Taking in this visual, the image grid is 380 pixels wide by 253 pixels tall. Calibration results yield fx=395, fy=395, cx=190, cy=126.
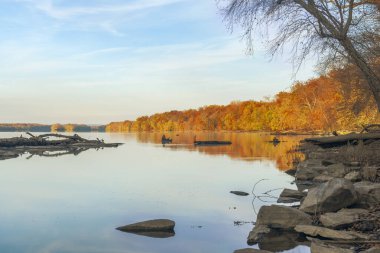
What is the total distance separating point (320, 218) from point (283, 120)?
106625 millimetres

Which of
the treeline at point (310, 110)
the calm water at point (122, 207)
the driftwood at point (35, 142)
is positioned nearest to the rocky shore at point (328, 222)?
the calm water at point (122, 207)

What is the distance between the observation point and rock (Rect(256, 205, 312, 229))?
375 inches

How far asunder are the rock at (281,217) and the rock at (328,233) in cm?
29

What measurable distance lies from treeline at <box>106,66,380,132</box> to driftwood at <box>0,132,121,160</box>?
27827 mm

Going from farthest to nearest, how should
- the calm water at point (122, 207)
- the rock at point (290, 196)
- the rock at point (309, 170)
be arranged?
1. the rock at point (309, 170)
2. the rock at point (290, 196)
3. the calm water at point (122, 207)

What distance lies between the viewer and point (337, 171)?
1717cm

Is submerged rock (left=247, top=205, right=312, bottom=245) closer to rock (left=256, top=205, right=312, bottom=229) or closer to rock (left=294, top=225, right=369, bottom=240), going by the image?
rock (left=256, top=205, right=312, bottom=229)

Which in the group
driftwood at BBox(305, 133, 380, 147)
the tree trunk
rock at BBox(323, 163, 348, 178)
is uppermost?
the tree trunk

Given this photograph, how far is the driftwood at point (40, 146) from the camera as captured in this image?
40144 mm

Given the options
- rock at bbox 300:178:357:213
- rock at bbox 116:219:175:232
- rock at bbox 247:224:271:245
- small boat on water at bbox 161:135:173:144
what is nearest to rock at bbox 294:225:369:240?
rock at bbox 247:224:271:245

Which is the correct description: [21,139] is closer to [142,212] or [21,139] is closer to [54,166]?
[54,166]

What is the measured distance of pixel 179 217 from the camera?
39.1ft

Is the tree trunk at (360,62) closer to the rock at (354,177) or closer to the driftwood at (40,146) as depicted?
the rock at (354,177)

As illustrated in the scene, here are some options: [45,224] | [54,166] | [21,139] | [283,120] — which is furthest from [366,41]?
[283,120]
